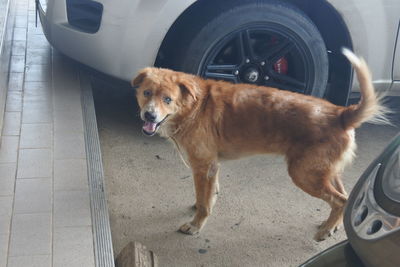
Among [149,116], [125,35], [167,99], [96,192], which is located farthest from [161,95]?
[125,35]

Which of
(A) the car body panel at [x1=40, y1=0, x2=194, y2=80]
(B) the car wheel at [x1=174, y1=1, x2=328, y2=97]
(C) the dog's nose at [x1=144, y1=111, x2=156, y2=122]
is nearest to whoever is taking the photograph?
(C) the dog's nose at [x1=144, y1=111, x2=156, y2=122]

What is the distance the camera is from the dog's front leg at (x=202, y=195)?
3027 mm

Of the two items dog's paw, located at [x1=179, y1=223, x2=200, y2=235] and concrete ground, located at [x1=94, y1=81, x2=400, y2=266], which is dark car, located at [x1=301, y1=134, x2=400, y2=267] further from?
dog's paw, located at [x1=179, y1=223, x2=200, y2=235]

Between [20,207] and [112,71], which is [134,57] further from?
[20,207]

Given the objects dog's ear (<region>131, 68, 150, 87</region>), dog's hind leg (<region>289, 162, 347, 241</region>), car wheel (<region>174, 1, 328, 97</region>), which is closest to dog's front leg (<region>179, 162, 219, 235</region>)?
dog's hind leg (<region>289, 162, 347, 241</region>)

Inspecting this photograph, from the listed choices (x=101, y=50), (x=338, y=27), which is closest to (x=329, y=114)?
(x=338, y=27)

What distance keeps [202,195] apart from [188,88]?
655mm

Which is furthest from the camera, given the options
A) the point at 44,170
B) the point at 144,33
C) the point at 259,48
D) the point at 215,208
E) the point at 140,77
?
the point at 259,48

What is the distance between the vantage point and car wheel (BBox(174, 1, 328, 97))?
3663 mm

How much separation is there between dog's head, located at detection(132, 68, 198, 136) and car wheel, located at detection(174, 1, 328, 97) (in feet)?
2.40

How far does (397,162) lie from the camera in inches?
58.4

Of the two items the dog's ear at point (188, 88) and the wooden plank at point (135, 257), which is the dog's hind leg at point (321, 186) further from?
the wooden plank at point (135, 257)

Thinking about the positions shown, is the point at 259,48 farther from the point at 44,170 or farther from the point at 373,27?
the point at 44,170

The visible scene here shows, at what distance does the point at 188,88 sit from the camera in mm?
2945
